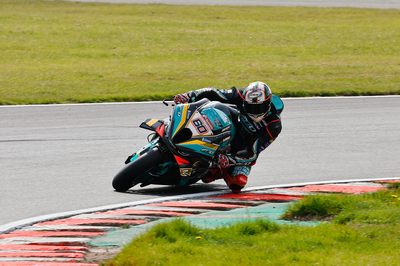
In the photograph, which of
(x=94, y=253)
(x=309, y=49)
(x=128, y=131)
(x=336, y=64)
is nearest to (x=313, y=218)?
(x=94, y=253)

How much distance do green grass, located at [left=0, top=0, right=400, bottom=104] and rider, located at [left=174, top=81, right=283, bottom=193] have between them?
647 centimetres

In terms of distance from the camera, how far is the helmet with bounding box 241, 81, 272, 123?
7.73 m

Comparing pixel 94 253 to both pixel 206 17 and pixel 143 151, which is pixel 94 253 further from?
pixel 206 17

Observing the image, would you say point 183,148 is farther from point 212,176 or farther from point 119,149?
point 119,149

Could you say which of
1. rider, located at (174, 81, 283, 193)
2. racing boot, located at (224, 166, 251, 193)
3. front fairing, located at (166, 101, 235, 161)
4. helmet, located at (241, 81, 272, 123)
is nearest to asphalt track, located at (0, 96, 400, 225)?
racing boot, located at (224, 166, 251, 193)

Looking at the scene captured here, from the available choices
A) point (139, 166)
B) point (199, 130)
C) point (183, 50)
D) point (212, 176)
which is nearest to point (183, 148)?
point (199, 130)

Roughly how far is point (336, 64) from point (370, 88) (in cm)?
Result: 377

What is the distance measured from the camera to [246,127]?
8094mm

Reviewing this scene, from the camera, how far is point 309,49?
2205 cm

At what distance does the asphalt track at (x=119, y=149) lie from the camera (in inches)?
308

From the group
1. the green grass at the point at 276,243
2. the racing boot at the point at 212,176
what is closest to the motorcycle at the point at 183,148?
the racing boot at the point at 212,176

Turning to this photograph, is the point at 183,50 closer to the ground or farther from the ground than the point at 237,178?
farther from the ground

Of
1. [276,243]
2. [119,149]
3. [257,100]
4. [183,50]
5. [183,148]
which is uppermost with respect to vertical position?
[183,50]

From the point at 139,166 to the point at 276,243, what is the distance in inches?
102
